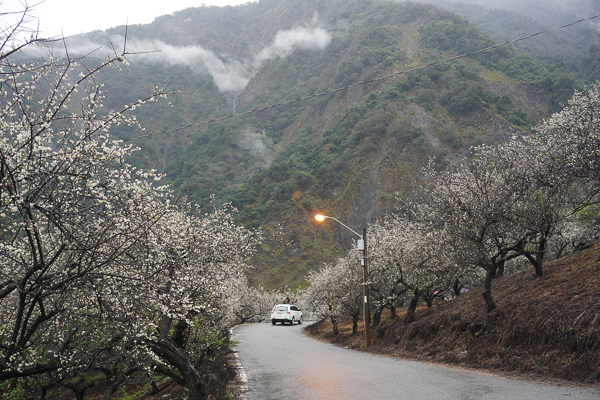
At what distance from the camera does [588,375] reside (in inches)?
313

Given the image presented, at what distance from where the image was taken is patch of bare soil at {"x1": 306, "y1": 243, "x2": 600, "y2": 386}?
28.4 feet

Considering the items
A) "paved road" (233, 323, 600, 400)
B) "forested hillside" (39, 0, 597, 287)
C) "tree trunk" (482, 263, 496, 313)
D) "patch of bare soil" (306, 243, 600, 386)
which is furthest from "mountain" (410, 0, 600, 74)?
"paved road" (233, 323, 600, 400)

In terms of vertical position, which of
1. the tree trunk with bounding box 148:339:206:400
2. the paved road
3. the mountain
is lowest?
the paved road

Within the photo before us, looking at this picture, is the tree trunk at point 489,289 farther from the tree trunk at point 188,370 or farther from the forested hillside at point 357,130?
the forested hillside at point 357,130

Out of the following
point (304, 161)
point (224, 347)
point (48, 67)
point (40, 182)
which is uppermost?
point (304, 161)

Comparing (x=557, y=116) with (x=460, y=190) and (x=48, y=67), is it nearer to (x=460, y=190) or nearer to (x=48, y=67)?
(x=460, y=190)

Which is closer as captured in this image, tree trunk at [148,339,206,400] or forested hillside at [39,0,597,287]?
tree trunk at [148,339,206,400]

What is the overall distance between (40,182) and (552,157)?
49.7 feet

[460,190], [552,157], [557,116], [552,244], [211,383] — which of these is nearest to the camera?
[211,383]

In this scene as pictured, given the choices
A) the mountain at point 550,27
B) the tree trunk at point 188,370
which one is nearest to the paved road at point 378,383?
the tree trunk at point 188,370

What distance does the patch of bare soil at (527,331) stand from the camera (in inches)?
341

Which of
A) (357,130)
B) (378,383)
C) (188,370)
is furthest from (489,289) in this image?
(357,130)

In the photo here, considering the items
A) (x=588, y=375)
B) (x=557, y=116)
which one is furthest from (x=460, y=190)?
(x=588, y=375)

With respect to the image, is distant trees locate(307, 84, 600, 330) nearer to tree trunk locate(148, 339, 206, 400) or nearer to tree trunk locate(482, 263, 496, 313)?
tree trunk locate(482, 263, 496, 313)
